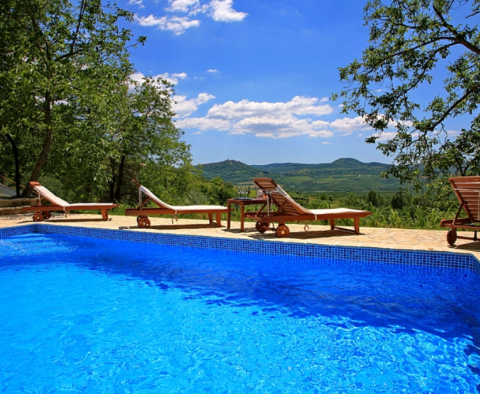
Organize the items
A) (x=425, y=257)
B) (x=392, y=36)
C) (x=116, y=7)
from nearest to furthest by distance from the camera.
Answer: (x=425, y=257) < (x=392, y=36) < (x=116, y=7)

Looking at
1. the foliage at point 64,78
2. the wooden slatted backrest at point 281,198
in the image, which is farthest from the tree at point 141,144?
the wooden slatted backrest at point 281,198

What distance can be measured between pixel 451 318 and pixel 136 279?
4.09m

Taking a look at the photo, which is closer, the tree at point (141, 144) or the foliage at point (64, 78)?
the foliage at point (64, 78)

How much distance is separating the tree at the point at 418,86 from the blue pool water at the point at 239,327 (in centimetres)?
712

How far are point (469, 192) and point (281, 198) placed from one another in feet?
10.1

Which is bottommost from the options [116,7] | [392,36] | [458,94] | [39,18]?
[458,94]

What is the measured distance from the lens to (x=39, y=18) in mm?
12758

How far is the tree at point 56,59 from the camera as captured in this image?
1204 cm

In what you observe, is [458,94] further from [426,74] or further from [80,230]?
[80,230]

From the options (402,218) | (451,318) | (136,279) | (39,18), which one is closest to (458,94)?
(402,218)

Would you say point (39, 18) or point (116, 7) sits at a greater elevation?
point (116, 7)

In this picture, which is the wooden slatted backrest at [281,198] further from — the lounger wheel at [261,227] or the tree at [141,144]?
the tree at [141,144]

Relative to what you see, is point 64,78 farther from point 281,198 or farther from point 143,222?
point 281,198

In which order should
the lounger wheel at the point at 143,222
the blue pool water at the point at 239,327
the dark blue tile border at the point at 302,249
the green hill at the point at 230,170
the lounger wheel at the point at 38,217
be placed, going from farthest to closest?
the green hill at the point at 230,170 < the lounger wheel at the point at 38,217 < the lounger wheel at the point at 143,222 < the dark blue tile border at the point at 302,249 < the blue pool water at the point at 239,327
